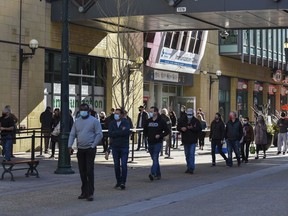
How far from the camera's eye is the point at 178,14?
20.1 meters

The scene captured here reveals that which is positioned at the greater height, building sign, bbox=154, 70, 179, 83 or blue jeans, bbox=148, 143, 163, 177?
building sign, bbox=154, 70, 179, 83

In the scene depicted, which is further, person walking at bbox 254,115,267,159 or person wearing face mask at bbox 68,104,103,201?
person walking at bbox 254,115,267,159

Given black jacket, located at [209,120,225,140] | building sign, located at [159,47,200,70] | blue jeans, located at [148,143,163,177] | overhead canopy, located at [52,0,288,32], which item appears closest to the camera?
blue jeans, located at [148,143,163,177]

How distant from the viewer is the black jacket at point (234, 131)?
58.5ft

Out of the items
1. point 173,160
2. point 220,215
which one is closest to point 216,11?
point 173,160

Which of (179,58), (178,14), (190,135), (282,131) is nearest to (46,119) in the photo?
(178,14)

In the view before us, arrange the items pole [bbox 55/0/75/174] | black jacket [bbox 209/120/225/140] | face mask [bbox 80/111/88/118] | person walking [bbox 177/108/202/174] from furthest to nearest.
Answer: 1. black jacket [bbox 209/120/225/140]
2. person walking [bbox 177/108/202/174]
3. pole [bbox 55/0/75/174]
4. face mask [bbox 80/111/88/118]

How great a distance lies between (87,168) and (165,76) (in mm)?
21121

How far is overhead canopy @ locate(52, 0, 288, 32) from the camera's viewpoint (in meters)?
18.8

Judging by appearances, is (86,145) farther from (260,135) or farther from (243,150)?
(260,135)

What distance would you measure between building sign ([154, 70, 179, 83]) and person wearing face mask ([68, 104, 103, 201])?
64.7 ft

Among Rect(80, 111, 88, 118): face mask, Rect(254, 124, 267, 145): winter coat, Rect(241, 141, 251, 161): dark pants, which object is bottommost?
Rect(241, 141, 251, 161): dark pants

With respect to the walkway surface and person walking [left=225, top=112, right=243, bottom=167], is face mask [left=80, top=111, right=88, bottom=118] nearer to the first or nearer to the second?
the walkway surface

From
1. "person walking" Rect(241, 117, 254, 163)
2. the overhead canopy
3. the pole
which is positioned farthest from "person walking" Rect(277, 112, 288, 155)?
the pole
